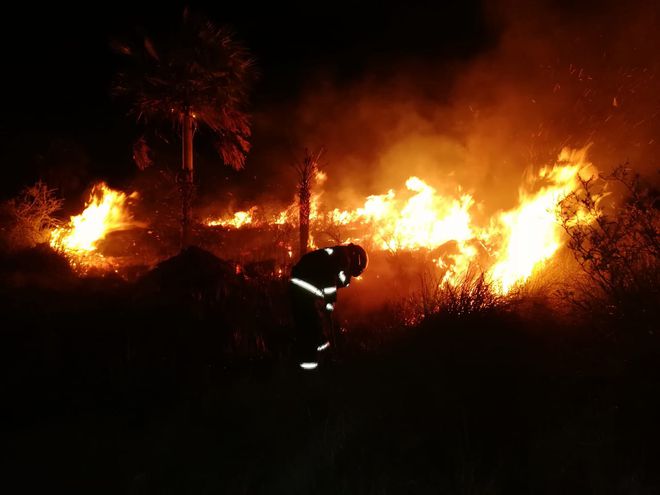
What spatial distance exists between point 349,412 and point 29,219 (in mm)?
9358

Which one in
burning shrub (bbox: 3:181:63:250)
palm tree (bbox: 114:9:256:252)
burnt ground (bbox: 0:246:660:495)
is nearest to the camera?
burnt ground (bbox: 0:246:660:495)

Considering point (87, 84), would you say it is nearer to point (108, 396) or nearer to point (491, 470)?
point (108, 396)

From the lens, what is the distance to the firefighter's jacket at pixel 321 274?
18.1ft

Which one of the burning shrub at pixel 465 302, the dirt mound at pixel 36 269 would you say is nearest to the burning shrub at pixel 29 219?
the dirt mound at pixel 36 269

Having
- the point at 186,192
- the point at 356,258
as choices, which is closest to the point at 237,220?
the point at 186,192

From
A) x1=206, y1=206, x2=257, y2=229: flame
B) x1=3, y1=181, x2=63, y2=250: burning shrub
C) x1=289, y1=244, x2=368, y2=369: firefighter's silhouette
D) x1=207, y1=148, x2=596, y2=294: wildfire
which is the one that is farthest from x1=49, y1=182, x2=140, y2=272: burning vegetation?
x1=289, y1=244, x2=368, y2=369: firefighter's silhouette

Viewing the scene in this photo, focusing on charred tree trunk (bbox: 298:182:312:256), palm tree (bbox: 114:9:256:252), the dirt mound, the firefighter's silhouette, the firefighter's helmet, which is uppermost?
palm tree (bbox: 114:9:256:252)

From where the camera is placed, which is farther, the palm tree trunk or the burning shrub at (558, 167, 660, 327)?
the palm tree trunk

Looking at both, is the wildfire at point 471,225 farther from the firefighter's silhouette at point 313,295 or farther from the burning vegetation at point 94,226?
the burning vegetation at point 94,226

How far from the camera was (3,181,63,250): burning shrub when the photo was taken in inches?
421

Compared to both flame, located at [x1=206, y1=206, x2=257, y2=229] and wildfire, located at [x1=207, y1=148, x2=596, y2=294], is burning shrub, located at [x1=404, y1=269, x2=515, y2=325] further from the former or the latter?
flame, located at [x1=206, y1=206, x2=257, y2=229]

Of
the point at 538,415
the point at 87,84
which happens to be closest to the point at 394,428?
the point at 538,415

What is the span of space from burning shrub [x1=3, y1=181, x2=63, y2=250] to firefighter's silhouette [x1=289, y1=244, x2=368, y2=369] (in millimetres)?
7731

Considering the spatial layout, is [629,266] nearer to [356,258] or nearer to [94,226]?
[356,258]
